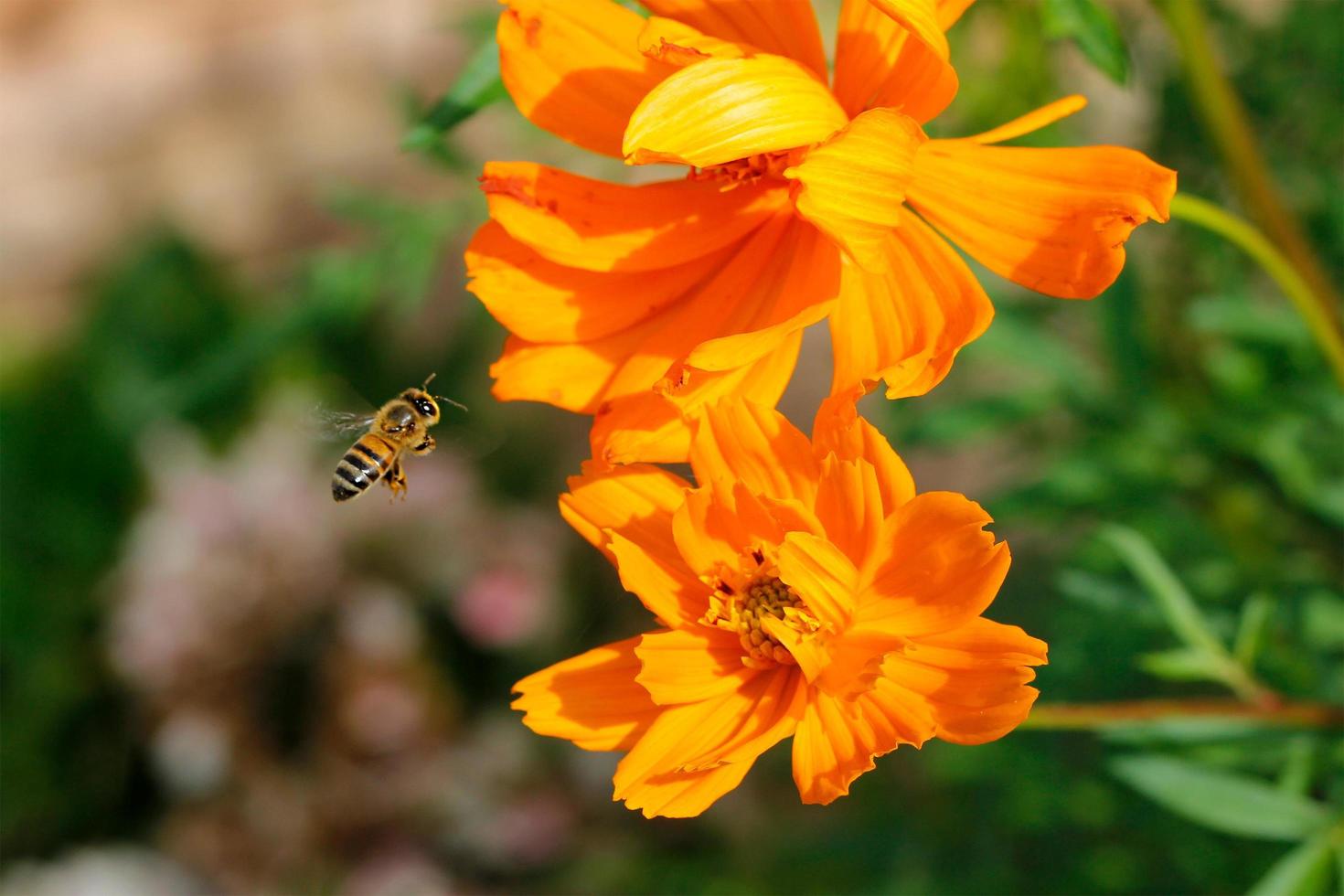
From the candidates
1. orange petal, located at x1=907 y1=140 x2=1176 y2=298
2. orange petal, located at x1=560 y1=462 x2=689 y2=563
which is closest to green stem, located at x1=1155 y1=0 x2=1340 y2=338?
orange petal, located at x1=907 y1=140 x2=1176 y2=298

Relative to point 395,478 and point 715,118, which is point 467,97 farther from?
point 395,478

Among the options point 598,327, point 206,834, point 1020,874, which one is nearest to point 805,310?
point 598,327

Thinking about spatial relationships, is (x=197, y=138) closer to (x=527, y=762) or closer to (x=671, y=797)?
(x=527, y=762)

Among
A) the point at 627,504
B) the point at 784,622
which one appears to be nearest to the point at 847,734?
the point at 784,622

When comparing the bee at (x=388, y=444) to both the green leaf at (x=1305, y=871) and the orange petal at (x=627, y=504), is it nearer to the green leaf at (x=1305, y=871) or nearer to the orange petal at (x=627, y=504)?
the orange petal at (x=627, y=504)

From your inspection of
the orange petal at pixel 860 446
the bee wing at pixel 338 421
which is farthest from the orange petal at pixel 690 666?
the bee wing at pixel 338 421

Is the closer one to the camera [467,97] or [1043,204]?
[1043,204]
